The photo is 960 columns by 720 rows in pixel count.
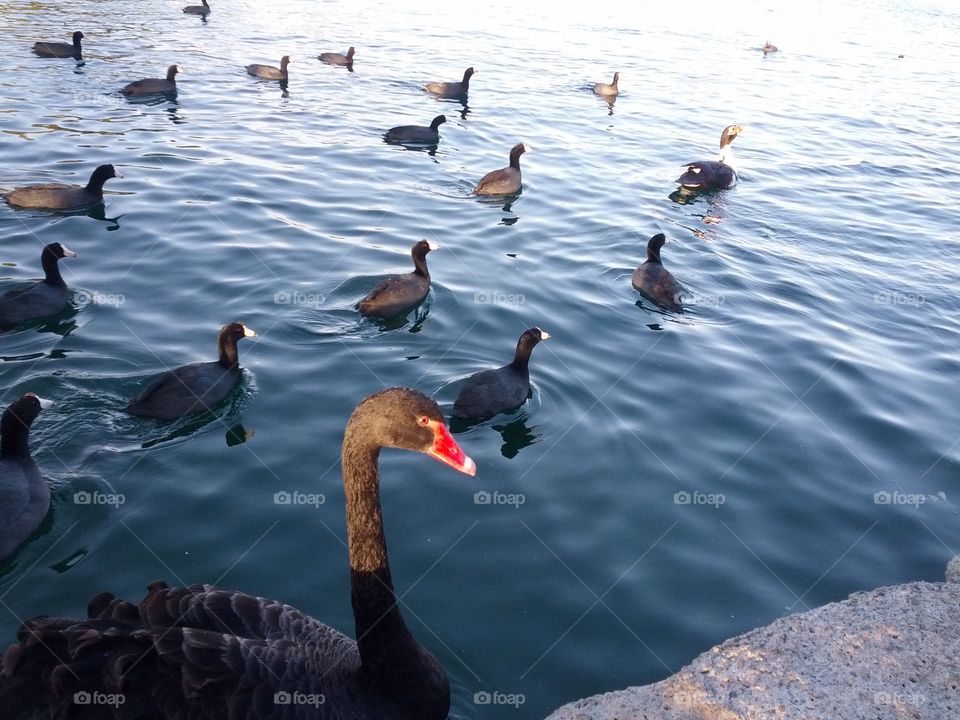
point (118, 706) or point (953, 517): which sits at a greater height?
point (118, 706)

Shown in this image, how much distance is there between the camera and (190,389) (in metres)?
9.25

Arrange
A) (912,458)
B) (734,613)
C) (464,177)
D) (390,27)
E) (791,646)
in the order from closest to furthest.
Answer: (791,646)
(734,613)
(912,458)
(464,177)
(390,27)

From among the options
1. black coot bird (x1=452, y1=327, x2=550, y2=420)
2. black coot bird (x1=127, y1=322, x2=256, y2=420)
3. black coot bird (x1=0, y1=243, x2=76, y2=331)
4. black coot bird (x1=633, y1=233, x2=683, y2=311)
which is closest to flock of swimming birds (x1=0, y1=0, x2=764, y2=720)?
black coot bird (x1=127, y1=322, x2=256, y2=420)

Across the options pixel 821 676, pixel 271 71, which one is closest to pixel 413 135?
pixel 271 71

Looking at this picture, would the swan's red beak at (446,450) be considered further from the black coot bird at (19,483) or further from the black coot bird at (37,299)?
the black coot bird at (37,299)

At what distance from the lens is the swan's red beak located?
545 cm

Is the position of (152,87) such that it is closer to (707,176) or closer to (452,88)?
(452,88)

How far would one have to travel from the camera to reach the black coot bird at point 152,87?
22.4 meters

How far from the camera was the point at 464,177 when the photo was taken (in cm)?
1912

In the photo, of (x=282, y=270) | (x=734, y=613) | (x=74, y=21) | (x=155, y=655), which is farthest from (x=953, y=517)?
(x=74, y=21)

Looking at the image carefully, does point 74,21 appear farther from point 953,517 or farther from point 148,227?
point 953,517

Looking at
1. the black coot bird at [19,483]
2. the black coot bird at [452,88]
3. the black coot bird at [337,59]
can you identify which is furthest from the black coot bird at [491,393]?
the black coot bird at [337,59]

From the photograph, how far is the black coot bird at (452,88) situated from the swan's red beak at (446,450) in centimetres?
2274

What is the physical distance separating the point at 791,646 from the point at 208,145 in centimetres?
1760
